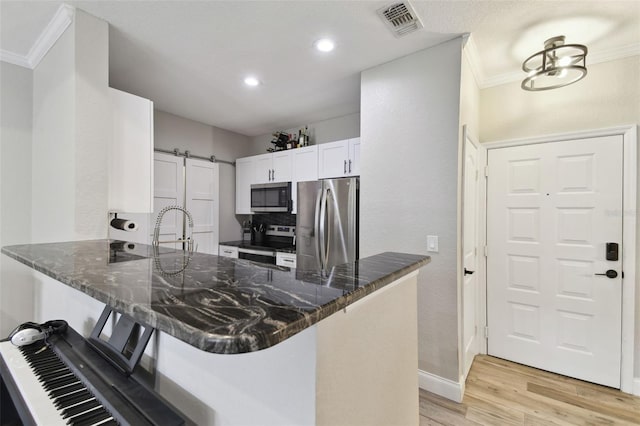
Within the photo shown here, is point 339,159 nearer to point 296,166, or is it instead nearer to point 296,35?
point 296,166

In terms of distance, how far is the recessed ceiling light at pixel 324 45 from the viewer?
208cm

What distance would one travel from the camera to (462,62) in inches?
80.5

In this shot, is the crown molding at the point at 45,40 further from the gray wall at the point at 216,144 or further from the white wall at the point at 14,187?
the gray wall at the point at 216,144

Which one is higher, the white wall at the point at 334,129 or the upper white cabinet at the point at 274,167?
the white wall at the point at 334,129

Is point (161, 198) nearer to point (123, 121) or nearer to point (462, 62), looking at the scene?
point (123, 121)

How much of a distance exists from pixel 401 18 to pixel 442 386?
8.60 ft

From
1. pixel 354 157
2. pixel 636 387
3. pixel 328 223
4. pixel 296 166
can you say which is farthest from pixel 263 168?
pixel 636 387

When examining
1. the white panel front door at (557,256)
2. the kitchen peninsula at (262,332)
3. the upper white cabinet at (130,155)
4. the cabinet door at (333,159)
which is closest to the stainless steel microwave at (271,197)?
the cabinet door at (333,159)

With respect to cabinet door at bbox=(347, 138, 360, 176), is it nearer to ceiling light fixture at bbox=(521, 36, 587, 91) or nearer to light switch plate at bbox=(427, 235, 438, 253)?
light switch plate at bbox=(427, 235, 438, 253)

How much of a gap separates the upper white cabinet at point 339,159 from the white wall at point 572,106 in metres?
1.26

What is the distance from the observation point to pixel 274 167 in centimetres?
395

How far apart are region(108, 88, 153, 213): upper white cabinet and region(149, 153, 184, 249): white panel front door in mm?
1409

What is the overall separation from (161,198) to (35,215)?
1.29 m

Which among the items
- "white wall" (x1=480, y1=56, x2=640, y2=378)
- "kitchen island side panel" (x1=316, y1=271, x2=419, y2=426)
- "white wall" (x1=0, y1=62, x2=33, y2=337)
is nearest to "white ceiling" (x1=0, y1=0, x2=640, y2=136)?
"white wall" (x1=480, y1=56, x2=640, y2=378)
